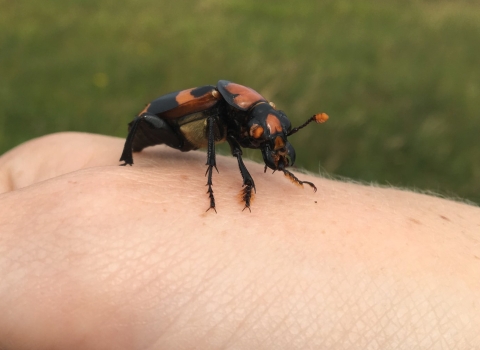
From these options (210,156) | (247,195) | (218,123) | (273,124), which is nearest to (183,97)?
(218,123)

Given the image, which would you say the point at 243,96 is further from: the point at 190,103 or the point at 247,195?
the point at 247,195

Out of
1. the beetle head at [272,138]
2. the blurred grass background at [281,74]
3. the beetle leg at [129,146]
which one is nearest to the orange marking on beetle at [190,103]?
the beetle leg at [129,146]

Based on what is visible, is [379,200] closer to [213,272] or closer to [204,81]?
[213,272]

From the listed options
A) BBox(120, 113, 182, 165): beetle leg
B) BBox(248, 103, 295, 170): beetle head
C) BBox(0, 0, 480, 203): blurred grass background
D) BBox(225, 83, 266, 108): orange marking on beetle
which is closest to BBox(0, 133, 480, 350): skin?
BBox(248, 103, 295, 170): beetle head

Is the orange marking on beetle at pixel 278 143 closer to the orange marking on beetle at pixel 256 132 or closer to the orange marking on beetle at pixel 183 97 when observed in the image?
the orange marking on beetle at pixel 256 132

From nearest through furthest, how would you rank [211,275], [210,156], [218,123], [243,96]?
[211,275] < [210,156] < [243,96] < [218,123]

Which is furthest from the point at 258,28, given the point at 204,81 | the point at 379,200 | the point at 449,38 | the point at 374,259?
the point at 374,259
